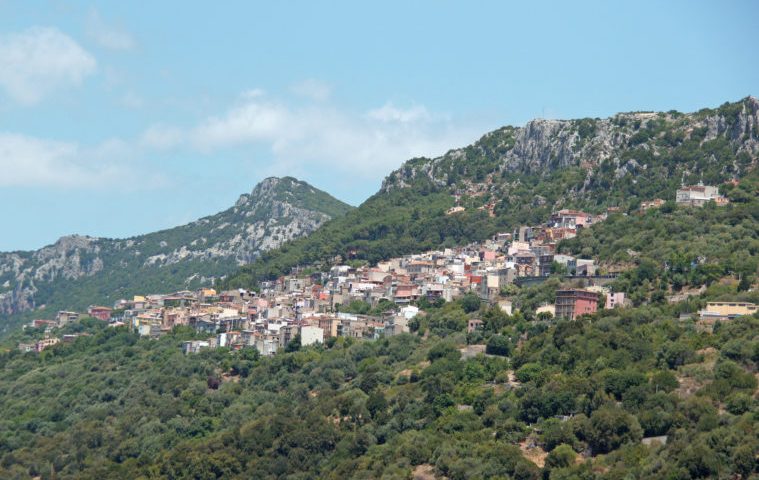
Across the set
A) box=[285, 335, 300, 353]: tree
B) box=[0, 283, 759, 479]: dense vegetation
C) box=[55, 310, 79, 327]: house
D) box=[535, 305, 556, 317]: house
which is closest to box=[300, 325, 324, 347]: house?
box=[285, 335, 300, 353]: tree

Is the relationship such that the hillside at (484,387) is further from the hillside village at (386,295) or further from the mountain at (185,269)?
the mountain at (185,269)

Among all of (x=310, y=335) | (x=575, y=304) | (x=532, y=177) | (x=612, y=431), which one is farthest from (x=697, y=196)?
(x=612, y=431)

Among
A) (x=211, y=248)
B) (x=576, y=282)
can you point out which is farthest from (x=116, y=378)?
(x=211, y=248)

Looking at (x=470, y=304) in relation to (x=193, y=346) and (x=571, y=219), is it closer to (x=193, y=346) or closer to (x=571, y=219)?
(x=571, y=219)

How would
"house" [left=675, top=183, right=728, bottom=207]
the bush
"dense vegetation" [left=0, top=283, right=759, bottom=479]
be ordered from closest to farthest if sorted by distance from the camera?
"dense vegetation" [left=0, top=283, right=759, bottom=479] < the bush < "house" [left=675, top=183, right=728, bottom=207]

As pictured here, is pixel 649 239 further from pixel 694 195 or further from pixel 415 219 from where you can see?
pixel 415 219

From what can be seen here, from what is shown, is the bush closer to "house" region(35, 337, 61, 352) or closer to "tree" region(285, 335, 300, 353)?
"tree" region(285, 335, 300, 353)

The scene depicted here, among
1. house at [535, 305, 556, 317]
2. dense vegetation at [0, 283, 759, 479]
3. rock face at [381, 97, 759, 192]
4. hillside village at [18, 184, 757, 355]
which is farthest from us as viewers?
rock face at [381, 97, 759, 192]
